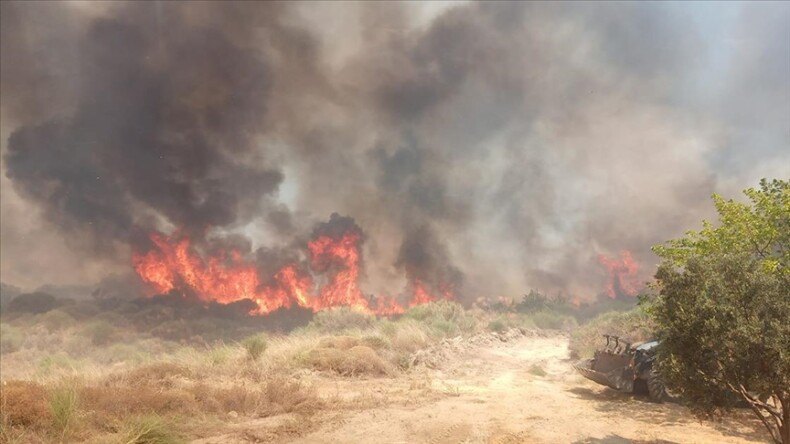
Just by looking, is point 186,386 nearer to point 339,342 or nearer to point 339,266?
point 339,342

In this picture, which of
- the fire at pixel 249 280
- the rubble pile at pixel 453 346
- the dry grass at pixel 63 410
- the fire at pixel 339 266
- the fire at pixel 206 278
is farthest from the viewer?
the fire at pixel 339 266

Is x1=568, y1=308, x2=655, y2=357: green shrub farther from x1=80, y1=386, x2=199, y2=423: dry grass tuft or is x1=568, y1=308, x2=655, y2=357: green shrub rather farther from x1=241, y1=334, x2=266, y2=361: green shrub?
x1=80, y1=386, x2=199, y2=423: dry grass tuft

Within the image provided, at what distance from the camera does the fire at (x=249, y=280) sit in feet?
153

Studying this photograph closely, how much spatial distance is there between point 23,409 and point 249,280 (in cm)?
4295

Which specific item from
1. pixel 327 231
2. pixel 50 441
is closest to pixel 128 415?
pixel 50 441

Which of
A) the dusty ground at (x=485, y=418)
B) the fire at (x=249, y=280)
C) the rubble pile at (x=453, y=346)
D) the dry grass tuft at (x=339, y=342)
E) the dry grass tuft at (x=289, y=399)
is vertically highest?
the fire at (x=249, y=280)

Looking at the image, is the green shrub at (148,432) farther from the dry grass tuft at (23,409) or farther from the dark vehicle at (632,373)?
the dark vehicle at (632,373)

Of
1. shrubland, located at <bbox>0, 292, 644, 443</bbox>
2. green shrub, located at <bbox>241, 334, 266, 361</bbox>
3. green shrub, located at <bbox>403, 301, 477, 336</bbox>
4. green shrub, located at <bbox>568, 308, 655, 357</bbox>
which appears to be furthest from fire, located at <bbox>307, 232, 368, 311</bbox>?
green shrub, located at <bbox>241, 334, 266, 361</bbox>

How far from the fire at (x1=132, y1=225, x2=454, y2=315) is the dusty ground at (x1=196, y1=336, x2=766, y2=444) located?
3197cm

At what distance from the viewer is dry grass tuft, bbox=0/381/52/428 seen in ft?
25.5

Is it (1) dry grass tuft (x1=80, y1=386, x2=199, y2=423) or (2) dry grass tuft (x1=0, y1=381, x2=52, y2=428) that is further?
(1) dry grass tuft (x1=80, y1=386, x2=199, y2=423)

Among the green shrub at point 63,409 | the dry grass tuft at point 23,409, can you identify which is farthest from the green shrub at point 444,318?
the dry grass tuft at point 23,409

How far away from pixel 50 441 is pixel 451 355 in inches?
584

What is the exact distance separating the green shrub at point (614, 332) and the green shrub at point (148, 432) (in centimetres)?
1649
